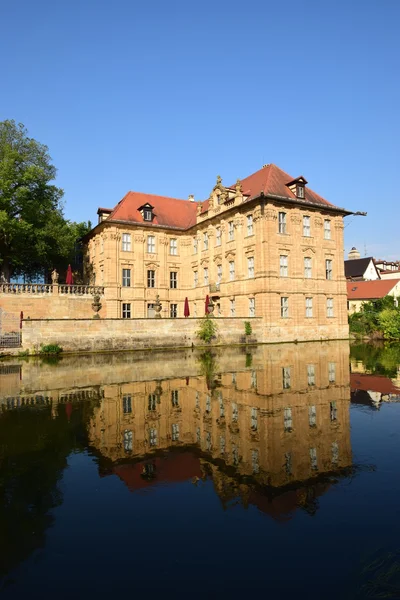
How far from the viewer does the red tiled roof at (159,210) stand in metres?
41.9

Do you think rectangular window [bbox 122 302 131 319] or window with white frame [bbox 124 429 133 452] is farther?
rectangular window [bbox 122 302 131 319]

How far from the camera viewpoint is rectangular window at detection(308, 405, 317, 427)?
28.9 ft

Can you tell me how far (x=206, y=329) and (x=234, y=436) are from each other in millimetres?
22721

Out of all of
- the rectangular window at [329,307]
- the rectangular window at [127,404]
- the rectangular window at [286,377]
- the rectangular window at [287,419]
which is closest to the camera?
the rectangular window at [287,419]

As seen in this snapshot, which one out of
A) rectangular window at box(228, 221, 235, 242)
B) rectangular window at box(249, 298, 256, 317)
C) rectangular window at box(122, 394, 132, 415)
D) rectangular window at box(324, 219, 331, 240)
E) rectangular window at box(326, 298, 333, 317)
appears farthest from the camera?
rectangular window at box(324, 219, 331, 240)

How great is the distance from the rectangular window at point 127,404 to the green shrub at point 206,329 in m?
18.4

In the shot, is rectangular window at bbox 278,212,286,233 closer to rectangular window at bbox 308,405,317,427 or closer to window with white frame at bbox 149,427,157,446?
rectangular window at bbox 308,405,317,427

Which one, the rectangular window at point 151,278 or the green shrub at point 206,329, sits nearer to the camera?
the green shrub at point 206,329

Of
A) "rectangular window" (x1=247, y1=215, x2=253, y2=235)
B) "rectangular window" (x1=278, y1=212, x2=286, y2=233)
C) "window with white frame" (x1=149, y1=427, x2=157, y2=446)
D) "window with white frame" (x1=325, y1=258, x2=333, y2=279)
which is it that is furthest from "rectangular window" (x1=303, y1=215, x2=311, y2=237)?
"window with white frame" (x1=149, y1=427, x2=157, y2=446)

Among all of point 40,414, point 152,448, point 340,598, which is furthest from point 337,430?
point 40,414

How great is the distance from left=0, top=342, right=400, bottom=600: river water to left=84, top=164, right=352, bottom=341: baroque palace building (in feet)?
78.2

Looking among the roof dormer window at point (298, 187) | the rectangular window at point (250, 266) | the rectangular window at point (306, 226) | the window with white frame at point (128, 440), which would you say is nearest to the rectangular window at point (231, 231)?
the rectangular window at point (250, 266)

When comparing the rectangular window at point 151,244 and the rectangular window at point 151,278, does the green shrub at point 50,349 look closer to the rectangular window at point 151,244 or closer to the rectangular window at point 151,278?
the rectangular window at point 151,278

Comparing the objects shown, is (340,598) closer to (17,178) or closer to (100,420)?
(100,420)
